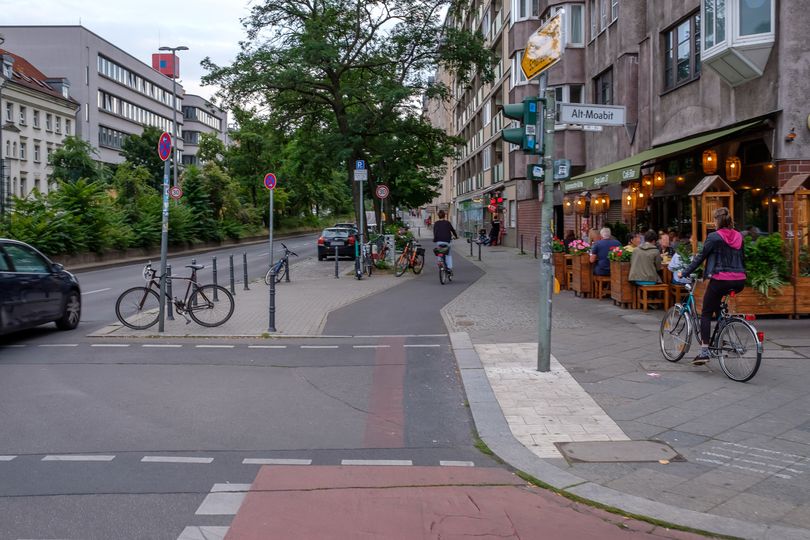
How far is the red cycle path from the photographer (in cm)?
436

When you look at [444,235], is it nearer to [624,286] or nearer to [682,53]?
[624,286]

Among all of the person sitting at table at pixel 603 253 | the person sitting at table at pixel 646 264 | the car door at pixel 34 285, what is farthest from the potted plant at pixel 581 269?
the car door at pixel 34 285

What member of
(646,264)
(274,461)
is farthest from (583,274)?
(274,461)

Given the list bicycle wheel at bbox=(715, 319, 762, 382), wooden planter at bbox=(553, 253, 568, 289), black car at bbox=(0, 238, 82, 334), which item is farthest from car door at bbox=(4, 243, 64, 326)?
wooden planter at bbox=(553, 253, 568, 289)

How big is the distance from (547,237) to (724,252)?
1888mm

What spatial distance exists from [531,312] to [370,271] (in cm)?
1024

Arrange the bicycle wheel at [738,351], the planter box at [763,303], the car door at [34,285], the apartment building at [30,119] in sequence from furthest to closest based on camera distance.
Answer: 1. the apartment building at [30,119]
2. the planter box at [763,303]
3. the car door at [34,285]
4. the bicycle wheel at [738,351]

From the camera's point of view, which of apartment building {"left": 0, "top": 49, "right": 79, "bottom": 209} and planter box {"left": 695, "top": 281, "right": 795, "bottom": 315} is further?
apartment building {"left": 0, "top": 49, "right": 79, "bottom": 209}

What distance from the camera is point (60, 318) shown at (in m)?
12.2

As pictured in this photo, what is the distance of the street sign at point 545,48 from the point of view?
8.24m

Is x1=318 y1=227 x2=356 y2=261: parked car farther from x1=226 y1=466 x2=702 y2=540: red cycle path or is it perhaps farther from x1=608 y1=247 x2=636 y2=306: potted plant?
x1=226 y1=466 x2=702 y2=540: red cycle path

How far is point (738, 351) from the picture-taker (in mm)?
8078

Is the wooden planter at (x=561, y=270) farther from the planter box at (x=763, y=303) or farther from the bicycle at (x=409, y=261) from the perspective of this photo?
the planter box at (x=763, y=303)

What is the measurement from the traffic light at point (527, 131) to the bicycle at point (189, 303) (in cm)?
600
